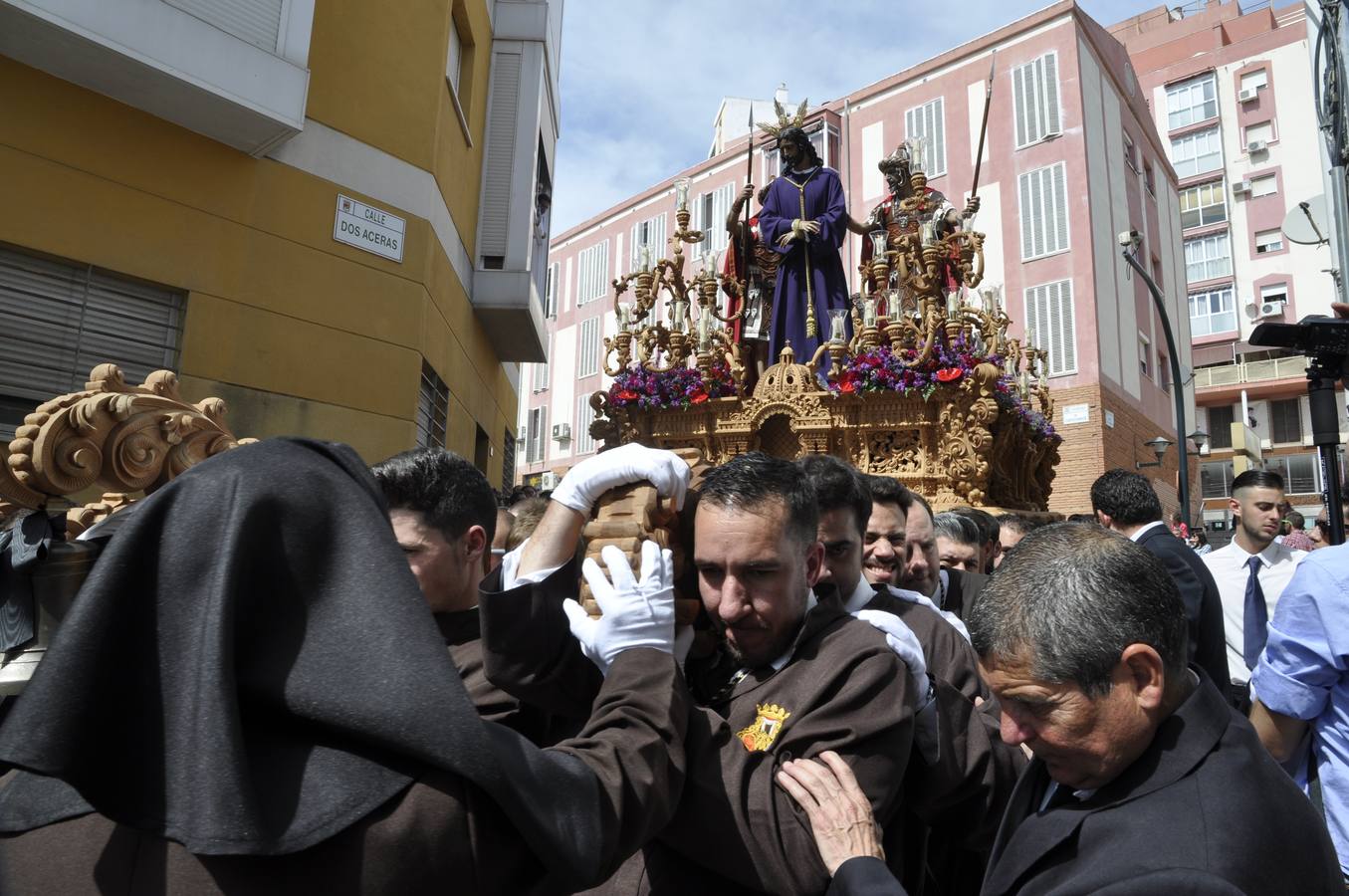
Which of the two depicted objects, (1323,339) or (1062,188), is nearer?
(1323,339)

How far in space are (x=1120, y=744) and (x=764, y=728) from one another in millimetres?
736

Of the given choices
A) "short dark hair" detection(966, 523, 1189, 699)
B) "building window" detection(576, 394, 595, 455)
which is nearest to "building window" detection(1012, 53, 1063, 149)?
"building window" detection(576, 394, 595, 455)

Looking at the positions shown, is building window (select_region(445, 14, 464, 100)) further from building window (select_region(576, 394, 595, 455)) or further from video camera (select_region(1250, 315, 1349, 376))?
building window (select_region(576, 394, 595, 455))

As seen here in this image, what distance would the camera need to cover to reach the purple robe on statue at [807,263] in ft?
30.5

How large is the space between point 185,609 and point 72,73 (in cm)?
660

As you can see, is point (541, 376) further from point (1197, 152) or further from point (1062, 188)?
point (1197, 152)

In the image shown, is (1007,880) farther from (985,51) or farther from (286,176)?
(985,51)

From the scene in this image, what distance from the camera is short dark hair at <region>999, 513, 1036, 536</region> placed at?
577cm

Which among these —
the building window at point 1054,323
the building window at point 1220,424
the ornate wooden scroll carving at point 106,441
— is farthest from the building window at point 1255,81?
the ornate wooden scroll carving at point 106,441

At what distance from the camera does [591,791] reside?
1.36 meters

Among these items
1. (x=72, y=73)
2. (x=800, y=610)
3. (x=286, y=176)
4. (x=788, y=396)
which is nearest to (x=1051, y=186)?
(x=788, y=396)

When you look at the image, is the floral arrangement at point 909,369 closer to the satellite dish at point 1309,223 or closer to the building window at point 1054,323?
the satellite dish at point 1309,223

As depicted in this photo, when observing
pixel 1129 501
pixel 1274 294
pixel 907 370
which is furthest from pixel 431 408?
pixel 1274 294

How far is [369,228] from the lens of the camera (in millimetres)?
7969
